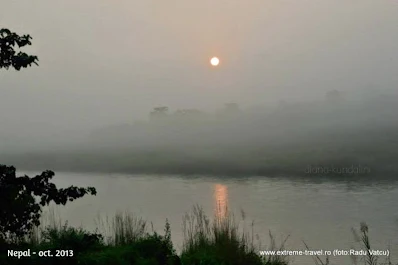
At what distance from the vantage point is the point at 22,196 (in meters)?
6.22

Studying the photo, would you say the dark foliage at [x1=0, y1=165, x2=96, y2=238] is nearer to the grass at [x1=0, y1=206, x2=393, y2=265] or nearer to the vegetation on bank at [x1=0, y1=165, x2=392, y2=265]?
the vegetation on bank at [x1=0, y1=165, x2=392, y2=265]

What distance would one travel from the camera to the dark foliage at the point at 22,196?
607 cm

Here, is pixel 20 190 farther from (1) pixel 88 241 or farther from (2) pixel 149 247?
(2) pixel 149 247

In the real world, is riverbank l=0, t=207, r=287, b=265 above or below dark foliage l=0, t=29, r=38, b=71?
below

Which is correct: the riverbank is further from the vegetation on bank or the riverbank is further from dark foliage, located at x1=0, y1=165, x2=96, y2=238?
dark foliage, located at x1=0, y1=165, x2=96, y2=238

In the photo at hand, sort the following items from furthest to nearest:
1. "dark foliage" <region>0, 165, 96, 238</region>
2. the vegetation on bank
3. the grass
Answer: the grass, the vegetation on bank, "dark foliage" <region>0, 165, 96, 238</region>

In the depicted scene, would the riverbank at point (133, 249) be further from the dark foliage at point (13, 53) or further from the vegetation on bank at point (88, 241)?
the dark foliage at point (13, 53)

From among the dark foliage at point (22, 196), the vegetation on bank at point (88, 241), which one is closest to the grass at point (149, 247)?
the vegetation on bank at point (88, 241)

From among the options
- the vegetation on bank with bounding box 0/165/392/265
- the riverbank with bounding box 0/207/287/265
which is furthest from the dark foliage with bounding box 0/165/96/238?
the riverbank with bounding box 0/207/287/265

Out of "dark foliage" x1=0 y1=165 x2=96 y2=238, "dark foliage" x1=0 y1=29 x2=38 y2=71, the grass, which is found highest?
"dark foliage" x1=0 y1=29 x2=38 y2=71

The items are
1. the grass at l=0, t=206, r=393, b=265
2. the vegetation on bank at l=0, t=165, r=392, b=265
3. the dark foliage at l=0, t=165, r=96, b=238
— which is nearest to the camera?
the dark foliage at l=0, t=165, r=96, b=238

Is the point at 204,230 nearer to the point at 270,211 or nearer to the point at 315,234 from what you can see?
the point at 315,234

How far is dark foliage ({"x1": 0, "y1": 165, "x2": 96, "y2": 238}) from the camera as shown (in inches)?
239

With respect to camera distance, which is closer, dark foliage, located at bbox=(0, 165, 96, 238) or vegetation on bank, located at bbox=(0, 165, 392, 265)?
dark foliage, located at bbox=(0, 165, 96, 238)
